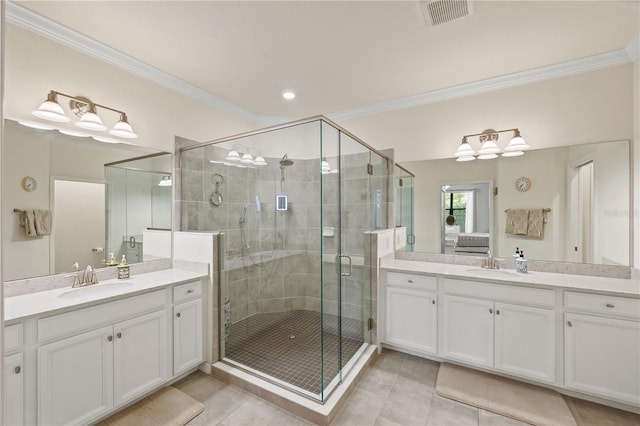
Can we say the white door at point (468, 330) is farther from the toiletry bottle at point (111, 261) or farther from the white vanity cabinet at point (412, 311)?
the toiletry bottle at point (111, 261)

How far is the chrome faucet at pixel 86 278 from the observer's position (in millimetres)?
2202

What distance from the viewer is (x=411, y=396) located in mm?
2301

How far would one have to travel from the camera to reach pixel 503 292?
2408mm

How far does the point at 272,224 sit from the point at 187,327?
1226mm

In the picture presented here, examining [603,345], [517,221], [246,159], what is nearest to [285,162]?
[246,159]

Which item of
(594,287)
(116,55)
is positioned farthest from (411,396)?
(116,55)

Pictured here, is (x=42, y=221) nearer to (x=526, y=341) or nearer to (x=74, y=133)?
(x=74, y=133)

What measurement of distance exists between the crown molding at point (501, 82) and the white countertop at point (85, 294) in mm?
2616

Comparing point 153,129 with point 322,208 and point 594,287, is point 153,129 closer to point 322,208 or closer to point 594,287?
point 322,208

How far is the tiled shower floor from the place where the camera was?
7.92ft

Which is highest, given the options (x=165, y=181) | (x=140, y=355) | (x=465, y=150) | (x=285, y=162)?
(x=465, y=150)

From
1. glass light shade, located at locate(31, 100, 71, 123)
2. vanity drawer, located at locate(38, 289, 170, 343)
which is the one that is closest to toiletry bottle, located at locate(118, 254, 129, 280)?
vanity drawer, located at locate(38, 289, 170, 343)

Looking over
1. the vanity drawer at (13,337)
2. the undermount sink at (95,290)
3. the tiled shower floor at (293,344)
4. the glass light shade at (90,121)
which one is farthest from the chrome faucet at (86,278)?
the tiled shower floor at (293,344)

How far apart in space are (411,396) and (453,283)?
993 mm
